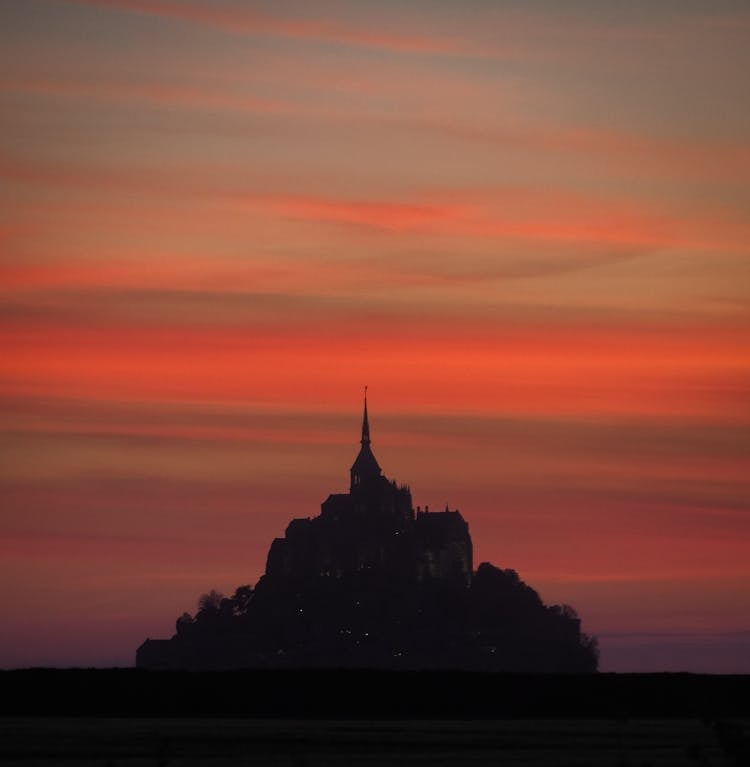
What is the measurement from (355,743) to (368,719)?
18584 millimetres

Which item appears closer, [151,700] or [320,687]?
[151,700]

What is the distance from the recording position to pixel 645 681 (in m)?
93.4

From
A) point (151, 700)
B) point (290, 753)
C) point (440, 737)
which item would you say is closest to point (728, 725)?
point (290, 753)

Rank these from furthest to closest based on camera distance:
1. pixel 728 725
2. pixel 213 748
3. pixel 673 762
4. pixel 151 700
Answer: pixel 151 700 → pixel 213 748 → pixel 673 762 → pixel 728 725

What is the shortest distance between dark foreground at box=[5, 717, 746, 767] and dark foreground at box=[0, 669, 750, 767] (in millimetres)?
62

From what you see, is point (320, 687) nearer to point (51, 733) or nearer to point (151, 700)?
point (151, 700)

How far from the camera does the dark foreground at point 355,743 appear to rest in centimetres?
5438

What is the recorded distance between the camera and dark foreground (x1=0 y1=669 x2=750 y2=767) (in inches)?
2192

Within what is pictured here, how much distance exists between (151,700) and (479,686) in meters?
15.5

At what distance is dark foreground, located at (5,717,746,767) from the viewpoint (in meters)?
54.4

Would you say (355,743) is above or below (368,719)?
below

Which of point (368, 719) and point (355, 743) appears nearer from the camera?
point (355, 743)

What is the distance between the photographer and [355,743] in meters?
62.1

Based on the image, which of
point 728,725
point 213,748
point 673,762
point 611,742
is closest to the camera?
point 728,725
